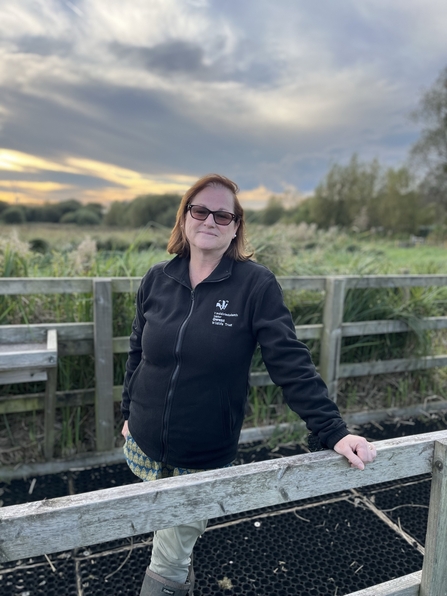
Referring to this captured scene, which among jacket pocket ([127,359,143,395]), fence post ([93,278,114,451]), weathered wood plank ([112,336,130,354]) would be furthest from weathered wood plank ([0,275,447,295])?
jacket pocket ([127,359,143,395])

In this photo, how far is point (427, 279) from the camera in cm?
422

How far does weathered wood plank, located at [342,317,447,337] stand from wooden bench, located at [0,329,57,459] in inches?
90.3

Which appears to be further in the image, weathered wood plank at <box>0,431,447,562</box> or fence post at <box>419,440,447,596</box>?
fence post at <box>419,440,447,596</box>

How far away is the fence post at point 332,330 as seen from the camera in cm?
376

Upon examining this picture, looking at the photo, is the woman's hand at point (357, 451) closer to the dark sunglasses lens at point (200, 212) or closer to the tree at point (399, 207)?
the dark sunglasses lens at point (200, 212)

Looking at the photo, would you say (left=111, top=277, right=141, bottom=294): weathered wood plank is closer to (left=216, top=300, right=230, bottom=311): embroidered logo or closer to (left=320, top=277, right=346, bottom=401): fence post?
(left=320, top=277, right=346, bottom=401): fence post

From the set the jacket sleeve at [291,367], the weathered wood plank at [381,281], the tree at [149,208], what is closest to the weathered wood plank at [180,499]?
the jacket sleeve at [291,367]

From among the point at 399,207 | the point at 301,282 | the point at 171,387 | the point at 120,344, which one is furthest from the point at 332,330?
the point at 399,207

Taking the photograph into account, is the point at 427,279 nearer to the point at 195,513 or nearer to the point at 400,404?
the point at 400,404

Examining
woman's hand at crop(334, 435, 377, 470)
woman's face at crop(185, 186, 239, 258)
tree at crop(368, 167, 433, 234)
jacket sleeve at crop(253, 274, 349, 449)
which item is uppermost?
tree at crop(368, 167, 433, 234)

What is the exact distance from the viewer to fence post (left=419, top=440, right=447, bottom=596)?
4.61ft

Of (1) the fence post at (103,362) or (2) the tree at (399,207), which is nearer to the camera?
(1) the fence post at (103,362)

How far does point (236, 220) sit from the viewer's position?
6.21 feet

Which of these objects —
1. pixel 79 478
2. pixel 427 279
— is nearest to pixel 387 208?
pixel 427 279
